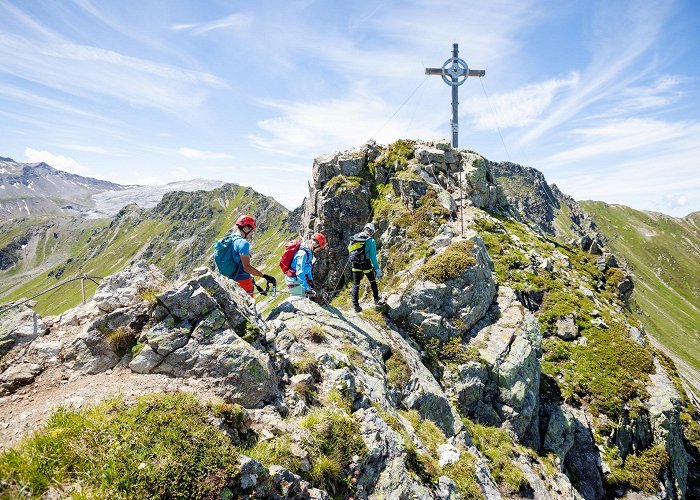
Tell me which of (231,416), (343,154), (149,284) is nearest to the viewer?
(231,416)

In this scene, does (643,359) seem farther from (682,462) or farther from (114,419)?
(114,419)

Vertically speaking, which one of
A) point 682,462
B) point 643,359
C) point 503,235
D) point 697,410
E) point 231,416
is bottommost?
point 682,462

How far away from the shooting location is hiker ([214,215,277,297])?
492 inches

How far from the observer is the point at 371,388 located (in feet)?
41.6

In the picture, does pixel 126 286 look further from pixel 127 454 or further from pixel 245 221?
pixel 127 454

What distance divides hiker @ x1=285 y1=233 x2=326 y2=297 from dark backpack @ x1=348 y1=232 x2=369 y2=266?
5.57 feet

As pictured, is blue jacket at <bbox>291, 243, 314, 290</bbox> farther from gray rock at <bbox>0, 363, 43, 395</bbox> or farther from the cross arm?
the cross arm

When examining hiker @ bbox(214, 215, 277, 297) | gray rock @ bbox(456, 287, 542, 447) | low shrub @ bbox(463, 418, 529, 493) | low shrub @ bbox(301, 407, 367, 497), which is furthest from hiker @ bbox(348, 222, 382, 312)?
low shrub @ bbox(301, 407, 367, 497)

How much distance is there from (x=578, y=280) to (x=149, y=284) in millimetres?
33471

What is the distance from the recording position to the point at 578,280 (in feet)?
103

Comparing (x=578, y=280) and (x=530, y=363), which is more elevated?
(x=578, y=280)

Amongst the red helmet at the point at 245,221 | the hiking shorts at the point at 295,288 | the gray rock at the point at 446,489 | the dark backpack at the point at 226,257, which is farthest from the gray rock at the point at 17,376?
the gray rock at the point at 446,489

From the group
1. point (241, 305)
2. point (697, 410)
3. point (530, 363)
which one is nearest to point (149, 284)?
point (241, 305)

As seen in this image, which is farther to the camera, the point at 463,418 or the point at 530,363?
the point at 530,363
